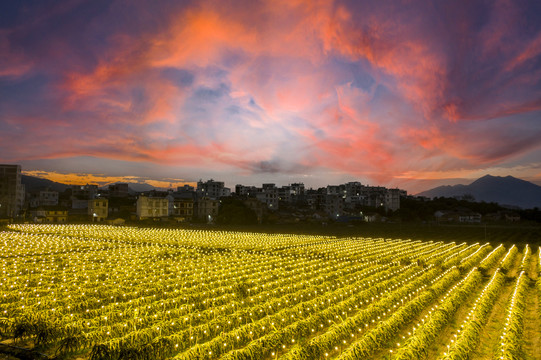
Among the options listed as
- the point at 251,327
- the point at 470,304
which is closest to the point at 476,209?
the point at 470,304

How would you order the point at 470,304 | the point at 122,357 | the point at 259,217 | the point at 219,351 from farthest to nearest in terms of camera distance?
the point at 259,217 → the point at 470,304 → the point at 219,351 → the point at 122,357

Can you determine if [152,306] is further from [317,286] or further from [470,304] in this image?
[470,304]

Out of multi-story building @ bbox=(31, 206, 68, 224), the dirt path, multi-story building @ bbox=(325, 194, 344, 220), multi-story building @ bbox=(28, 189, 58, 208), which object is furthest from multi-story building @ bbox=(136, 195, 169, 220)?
the dirt path

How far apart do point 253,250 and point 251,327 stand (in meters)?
15.6

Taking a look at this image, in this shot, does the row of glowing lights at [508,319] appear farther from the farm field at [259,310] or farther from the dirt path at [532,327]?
the dirt path at [532,327]

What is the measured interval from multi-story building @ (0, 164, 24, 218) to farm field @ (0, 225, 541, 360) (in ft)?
201

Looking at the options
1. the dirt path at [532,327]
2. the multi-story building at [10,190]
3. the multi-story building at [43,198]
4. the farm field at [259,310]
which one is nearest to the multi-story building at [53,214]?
the multi-story building at [10,190]

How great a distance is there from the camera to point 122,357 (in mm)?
6602

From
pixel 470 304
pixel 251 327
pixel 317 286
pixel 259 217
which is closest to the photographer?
pixel 251 327

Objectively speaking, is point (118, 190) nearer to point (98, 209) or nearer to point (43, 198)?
point (43, 198)

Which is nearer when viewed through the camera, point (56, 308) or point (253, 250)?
point (56, 308)

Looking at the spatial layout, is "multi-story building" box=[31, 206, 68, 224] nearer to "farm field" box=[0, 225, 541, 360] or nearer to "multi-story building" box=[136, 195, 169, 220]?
"multi-story building" box=[136, 195, 169, 220]

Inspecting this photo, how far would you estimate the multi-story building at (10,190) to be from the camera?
66438 millimetres

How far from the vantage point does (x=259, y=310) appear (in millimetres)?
9578
